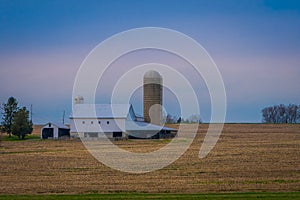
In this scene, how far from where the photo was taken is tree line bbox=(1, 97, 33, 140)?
247ft

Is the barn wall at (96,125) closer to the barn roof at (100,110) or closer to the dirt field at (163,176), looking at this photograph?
the barn roof at (100,110)

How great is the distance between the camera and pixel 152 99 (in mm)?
83188

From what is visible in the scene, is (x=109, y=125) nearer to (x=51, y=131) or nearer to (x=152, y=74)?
(x=51, y=131)

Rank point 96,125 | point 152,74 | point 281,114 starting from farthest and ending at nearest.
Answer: point 281,114 < point 152,74 < point 96,125

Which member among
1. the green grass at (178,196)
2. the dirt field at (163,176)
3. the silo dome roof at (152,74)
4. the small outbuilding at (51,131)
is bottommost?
the green grass at (178,196)

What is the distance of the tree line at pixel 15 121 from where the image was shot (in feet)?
247

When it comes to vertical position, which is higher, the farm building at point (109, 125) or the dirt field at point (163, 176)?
the farm building at point (109, 125)

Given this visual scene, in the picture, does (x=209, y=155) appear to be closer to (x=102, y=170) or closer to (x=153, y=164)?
(x=153, y=164)

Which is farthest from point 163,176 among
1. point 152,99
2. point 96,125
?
point 152,99

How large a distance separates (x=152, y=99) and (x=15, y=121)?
2013 cm

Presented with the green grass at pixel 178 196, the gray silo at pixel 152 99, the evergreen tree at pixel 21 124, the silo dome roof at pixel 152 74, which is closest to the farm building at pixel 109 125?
the evergreen tree at pixel 21 124

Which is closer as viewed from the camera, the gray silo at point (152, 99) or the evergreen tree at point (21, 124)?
the evergreen tree at point (21, 124)

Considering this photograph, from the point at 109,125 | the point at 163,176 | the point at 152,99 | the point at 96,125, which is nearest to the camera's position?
the point at 163,176

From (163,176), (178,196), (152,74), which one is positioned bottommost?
(178,196)
